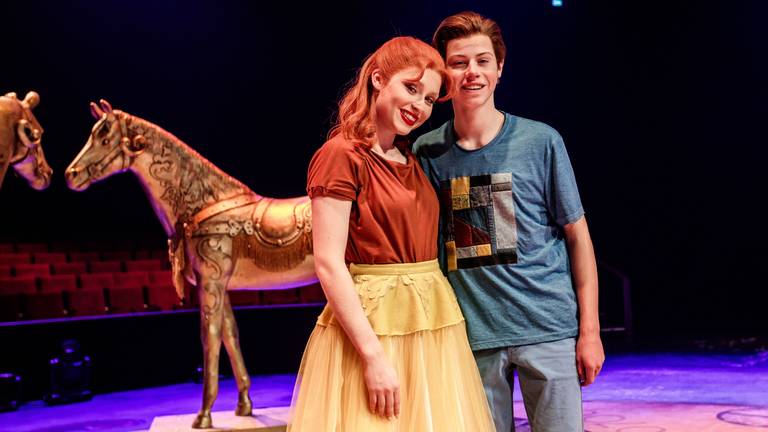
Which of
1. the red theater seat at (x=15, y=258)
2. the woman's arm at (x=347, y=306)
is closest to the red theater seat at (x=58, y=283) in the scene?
the red theater seat at (x=15, y=258)

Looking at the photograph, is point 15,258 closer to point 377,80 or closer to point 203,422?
point 203,422

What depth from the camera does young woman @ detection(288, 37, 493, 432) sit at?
5.29 feet

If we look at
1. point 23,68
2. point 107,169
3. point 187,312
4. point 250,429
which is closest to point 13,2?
point 23,68

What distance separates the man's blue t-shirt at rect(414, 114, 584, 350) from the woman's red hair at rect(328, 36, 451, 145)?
0.93 ft

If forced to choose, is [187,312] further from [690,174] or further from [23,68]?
[690,174]

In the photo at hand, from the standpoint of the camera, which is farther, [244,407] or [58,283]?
[58,283]

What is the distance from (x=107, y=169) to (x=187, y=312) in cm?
258

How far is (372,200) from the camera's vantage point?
1.70 meters

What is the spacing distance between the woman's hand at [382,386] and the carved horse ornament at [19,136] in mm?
2339

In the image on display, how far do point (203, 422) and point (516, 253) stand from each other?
2.28 m

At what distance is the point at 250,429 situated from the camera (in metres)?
3.61

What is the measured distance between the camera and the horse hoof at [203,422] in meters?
3.62

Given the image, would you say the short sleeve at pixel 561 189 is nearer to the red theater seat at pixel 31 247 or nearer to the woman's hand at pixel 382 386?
the woman's hand at pixel 382 386

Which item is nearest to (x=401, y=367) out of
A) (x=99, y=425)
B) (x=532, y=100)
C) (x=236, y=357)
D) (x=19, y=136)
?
(x=236, y=357)
